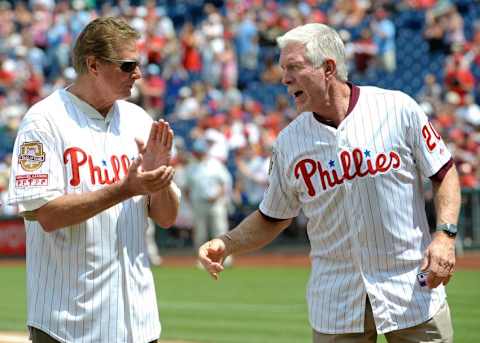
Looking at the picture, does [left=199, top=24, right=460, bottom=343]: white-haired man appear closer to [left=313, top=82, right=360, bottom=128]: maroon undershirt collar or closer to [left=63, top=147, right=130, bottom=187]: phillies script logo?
[left=313, top=82, right=360, bottom=128]: maroon undershirt collar

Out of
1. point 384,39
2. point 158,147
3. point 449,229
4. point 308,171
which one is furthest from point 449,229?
point 384,39

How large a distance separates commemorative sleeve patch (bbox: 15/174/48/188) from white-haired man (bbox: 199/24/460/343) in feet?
3.63

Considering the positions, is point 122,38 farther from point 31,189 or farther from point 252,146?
point 252,146

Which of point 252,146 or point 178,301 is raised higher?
point 252,146

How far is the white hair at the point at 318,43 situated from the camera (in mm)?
4398

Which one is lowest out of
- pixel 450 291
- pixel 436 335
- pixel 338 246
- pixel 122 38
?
pixel 450 291

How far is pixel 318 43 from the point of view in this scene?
442cm

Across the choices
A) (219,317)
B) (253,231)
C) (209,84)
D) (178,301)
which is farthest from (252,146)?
(253,231)

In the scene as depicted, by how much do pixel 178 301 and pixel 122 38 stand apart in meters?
8.84

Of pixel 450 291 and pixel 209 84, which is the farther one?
pixel 209 84

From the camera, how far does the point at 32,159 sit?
412 cm

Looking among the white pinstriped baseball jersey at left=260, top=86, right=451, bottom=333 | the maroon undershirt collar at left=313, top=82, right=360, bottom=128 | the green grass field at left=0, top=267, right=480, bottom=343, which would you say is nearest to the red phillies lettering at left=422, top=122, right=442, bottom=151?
the white pinstriped baseball jersey at left=260, top=86, right=451, bottom=333

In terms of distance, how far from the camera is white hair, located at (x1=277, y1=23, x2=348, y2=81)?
14.4 ft

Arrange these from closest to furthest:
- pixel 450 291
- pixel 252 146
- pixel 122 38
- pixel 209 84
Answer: pixel 122 38, pixel 450 291, pixel 252 146, pixel 209 84
